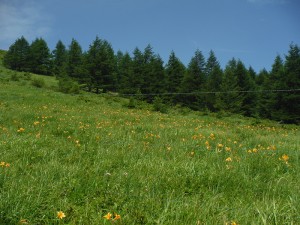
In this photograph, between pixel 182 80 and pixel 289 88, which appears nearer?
pixel 289 88

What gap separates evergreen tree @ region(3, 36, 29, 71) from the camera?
2830 inches

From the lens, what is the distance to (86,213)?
2.81 meters

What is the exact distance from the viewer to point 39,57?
73.9m

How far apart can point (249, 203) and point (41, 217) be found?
2.32m

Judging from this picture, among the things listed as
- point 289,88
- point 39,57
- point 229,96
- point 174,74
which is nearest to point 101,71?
→ point 174,74

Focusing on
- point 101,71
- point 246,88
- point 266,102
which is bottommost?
point 266,102

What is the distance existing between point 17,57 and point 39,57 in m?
5.24

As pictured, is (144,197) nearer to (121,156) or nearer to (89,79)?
(121,156)

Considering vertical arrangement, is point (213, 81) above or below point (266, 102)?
above

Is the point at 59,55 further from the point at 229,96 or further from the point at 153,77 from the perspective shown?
the point at 229,96

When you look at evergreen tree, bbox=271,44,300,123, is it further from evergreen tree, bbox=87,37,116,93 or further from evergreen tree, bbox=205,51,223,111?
evergreen tree, bbox=87,37,116,93

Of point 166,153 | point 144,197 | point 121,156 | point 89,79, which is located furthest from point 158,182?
point 89,79

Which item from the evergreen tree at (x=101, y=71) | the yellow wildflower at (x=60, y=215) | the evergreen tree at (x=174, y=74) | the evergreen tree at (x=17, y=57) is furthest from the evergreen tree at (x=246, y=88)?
the yellow wildflower at (x=60, y=215)

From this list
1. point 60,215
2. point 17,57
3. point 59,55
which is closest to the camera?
point 60,215
